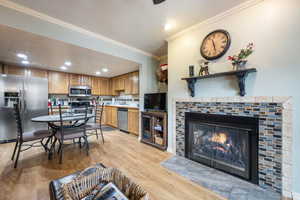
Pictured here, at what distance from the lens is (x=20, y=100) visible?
3420 millimetres

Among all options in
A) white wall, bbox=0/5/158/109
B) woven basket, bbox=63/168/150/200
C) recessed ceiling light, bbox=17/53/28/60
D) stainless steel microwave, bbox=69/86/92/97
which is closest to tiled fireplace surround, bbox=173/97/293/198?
woven basket, bbox=63/168/150/200

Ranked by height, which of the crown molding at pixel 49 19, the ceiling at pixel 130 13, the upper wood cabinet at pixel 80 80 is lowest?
the upper wood cabinet at pixel 80 80

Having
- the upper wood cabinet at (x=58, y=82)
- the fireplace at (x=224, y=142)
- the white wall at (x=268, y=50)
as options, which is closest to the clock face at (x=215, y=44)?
the white wall at (x=268, y=50)

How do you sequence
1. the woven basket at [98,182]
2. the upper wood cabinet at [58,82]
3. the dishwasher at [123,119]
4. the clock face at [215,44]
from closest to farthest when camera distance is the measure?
the woven basket at [98,182] → the clock face at [215,44] → the dishwasher at [123,119] → the upper wood cabinet at [58,82]

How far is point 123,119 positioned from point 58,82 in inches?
115

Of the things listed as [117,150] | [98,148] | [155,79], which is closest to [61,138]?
[98,148]

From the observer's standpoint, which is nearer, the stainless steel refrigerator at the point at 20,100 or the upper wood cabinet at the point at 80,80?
the stainless steel refrigerator at the point at 20,100

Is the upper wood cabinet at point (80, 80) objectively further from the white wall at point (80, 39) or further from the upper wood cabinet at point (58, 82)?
the white wall at point (80, 39)

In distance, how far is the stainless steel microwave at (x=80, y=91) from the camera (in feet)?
16.2

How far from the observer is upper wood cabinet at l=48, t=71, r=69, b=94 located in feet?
14.9

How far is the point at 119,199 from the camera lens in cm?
78

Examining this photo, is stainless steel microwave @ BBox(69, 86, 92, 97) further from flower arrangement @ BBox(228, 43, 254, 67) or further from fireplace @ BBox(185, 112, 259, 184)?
flower arrangement @ BBox(228, 43, 254, 67)

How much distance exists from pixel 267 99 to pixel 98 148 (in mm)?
3343

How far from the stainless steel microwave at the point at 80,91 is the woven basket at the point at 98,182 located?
4881 mm
